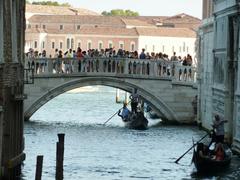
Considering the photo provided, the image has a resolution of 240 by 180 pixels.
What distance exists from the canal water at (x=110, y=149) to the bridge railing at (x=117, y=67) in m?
1.48

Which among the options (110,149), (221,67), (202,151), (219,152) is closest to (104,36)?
(221,67)

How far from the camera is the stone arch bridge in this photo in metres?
32.0

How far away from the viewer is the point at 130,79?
3241 cm

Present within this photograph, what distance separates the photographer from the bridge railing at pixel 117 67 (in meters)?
32.2

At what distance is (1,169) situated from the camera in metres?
16.6

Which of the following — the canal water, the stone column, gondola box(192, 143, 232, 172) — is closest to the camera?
the stone column

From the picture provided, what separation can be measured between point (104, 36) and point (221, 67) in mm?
63948

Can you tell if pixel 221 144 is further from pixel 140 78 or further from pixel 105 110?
pixel 105 110

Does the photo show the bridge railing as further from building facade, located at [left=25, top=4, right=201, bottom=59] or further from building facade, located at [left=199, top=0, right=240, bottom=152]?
building facade, located at [left=25, top=4, right=201, bottom=59]

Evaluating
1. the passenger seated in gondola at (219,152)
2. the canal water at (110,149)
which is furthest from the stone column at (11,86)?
the passenger seated in gondola at (219,152)

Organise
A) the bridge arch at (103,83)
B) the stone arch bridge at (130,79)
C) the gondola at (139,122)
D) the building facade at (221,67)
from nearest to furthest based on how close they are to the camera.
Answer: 1. the building facade at (221,67)
2. the gondola at (139,122)
3. the bridge arch at (103,83)
4. the stone arch bridge at (130,79)

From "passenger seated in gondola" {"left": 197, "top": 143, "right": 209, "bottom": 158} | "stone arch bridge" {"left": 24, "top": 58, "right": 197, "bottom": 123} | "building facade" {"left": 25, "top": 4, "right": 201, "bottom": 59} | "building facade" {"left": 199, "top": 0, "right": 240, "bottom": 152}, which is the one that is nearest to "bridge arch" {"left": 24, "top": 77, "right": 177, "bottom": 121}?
"stone arch bridge" {"left": 24, "top": 58, "right": 197, "bottom": 123}

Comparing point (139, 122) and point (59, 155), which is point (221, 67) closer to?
point (139, 122)

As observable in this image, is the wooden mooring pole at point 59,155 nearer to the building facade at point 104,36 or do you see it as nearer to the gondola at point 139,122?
the gondola at point 139,122
